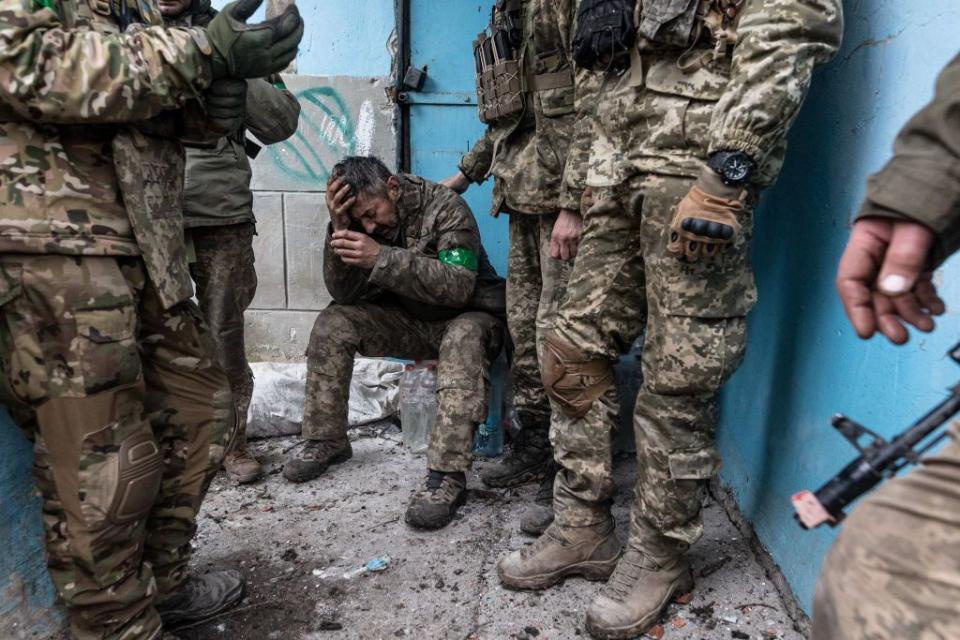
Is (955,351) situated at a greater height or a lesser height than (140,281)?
greater

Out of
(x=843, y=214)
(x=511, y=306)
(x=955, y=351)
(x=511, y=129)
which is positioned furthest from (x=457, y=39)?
(x=955, y=351)

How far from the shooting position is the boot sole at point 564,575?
5.83 feet

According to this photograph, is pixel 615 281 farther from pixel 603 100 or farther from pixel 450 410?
pixel 450 410

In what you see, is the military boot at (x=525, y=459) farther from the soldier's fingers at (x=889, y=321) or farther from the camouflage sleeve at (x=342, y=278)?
the soldier's fingers at (x=889, y=321)

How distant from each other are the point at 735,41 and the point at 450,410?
1.51 metres

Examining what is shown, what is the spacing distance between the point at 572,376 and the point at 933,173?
1.12m

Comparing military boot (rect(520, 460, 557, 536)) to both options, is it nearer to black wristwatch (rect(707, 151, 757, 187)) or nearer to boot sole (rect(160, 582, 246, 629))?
boot sole (rect(160, 582, 246, 629))

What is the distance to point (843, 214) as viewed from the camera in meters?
1.47

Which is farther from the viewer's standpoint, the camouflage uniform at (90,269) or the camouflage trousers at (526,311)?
the camouflage trousers at (526,311)

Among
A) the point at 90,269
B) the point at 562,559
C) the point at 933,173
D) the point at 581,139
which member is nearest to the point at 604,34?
the point at 581,139

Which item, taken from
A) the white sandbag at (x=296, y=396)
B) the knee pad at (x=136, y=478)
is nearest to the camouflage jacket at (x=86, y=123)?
the knee pad at (x=136, y=478)

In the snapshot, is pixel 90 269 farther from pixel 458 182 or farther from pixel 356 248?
pixel 458 182

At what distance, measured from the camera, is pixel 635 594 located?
162cm

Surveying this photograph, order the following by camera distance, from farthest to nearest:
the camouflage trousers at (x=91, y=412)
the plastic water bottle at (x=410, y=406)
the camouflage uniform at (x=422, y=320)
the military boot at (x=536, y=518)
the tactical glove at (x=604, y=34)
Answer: the plastic water bottle at (x=410, y=406), the camouflage uniform at (x=422, y=320), the military boot at (x=536, y=518), the tactical glove at (x=604, y=34), the camouflage trousers at (x=91, y=412)
